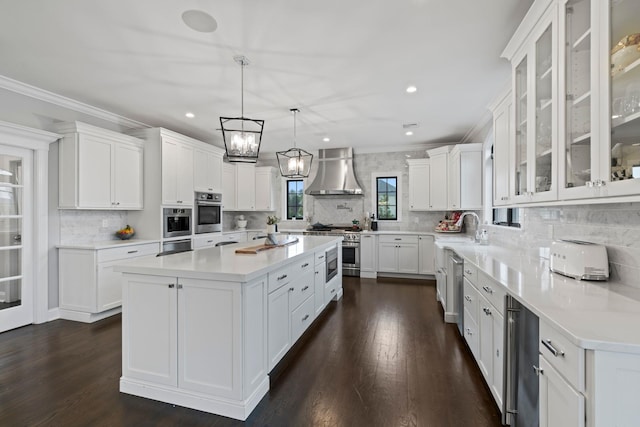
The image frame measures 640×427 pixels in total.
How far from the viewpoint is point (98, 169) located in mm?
3916

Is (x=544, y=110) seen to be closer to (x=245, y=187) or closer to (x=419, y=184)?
(x=419, y=184)

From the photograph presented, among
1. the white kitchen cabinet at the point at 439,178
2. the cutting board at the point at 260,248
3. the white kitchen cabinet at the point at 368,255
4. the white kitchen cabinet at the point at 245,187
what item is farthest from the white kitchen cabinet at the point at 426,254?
the white kitchen cabinet at the point at 245,187

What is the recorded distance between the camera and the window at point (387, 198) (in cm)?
657

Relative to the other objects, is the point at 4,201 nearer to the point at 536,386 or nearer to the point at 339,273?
the point at 339,273

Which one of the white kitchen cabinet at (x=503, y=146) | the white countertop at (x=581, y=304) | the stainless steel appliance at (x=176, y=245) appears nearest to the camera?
the white countertop at (x=581, y=304)

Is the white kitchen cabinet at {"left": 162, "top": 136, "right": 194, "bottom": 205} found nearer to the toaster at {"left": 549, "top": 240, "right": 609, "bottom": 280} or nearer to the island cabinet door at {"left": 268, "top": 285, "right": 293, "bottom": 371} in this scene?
the island cabinet door at {"left": 268, "top": 285, "right": 293, "bottom": 371}

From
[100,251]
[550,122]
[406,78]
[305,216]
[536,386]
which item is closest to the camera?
[536,386]

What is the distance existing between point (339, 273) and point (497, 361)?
289 cm

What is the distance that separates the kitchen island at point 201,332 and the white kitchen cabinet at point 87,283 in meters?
1.81

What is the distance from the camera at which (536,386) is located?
4.73 ft

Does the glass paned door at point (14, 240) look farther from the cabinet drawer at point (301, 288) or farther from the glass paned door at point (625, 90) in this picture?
the glass paned door at point (625, 90)

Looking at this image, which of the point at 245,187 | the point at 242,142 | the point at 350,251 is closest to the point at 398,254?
the point at 350,251

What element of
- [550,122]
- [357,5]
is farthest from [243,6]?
[550,122]

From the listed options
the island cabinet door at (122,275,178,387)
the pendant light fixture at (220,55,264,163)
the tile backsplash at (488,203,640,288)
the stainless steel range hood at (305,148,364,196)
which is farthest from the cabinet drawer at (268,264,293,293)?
the stainless steel range hood at (305,148,364,196)
